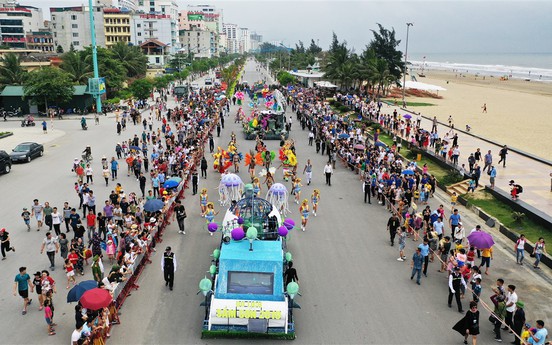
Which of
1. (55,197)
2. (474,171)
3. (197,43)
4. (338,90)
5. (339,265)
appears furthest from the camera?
(197,43)

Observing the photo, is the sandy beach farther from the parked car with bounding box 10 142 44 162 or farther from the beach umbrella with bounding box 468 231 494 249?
the parked car with bounding box 10 142 44 162

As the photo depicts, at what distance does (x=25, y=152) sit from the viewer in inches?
1117

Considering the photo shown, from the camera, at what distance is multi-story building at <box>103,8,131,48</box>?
105 m

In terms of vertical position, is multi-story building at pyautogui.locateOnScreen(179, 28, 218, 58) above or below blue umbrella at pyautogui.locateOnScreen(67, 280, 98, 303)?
above

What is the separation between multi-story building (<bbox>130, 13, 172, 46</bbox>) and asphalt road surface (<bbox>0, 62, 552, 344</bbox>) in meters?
105

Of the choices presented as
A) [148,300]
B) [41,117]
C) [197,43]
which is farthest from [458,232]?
[197,43]

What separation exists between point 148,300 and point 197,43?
566 ft

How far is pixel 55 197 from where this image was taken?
2119cm

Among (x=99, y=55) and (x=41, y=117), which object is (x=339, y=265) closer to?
(x=41, y=117)

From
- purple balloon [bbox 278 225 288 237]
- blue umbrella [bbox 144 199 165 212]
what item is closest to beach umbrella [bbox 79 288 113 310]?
purple balloon [bbox 278 225 288 237]

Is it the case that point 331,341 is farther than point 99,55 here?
No

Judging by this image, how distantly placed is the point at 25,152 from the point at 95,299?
21.9m

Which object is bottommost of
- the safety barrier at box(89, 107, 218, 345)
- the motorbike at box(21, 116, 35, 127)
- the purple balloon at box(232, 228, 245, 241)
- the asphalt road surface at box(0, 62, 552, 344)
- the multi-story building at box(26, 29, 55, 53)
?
the asphalt road surface at box(0, 62, 552, 344)

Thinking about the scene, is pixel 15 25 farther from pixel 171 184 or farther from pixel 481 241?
pixel 481 241
